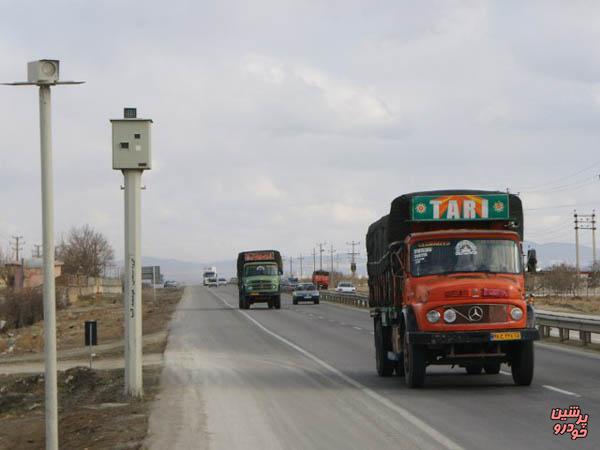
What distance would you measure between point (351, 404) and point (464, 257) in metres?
3.39

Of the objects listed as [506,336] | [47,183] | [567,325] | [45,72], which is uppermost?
[45,72]

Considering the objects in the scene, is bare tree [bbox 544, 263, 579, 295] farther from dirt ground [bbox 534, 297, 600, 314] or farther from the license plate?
the license plate

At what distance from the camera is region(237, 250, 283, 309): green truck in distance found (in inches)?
2478

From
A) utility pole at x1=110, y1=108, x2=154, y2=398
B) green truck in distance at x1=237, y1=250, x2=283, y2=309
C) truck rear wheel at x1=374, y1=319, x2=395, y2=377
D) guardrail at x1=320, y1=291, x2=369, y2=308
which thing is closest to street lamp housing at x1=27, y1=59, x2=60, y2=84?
utility pole at x1=110, y1=108, x2=154, y2=398

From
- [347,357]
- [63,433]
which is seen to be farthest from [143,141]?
[347,357]

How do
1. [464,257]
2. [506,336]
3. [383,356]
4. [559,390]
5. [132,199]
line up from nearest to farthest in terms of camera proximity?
1. [506,336]
2. [132,199]
3. [559,390]
4. [464,257]
5. [383,356]

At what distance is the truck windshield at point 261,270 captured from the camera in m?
62.9

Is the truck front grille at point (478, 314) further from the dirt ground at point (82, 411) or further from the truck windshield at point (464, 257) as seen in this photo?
the dirt ground at point (82, 411)

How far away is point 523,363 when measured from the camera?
1659 cm

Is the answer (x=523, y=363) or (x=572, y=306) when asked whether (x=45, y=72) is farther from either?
(x=572, y=306)

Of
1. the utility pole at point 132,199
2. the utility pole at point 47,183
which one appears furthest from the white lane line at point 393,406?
the utility pole at point 47,183

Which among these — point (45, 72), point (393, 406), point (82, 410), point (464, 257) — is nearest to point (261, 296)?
point (464, 257)

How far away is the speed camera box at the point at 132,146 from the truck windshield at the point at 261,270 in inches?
1852

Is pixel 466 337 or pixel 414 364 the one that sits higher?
pixel 466 337
